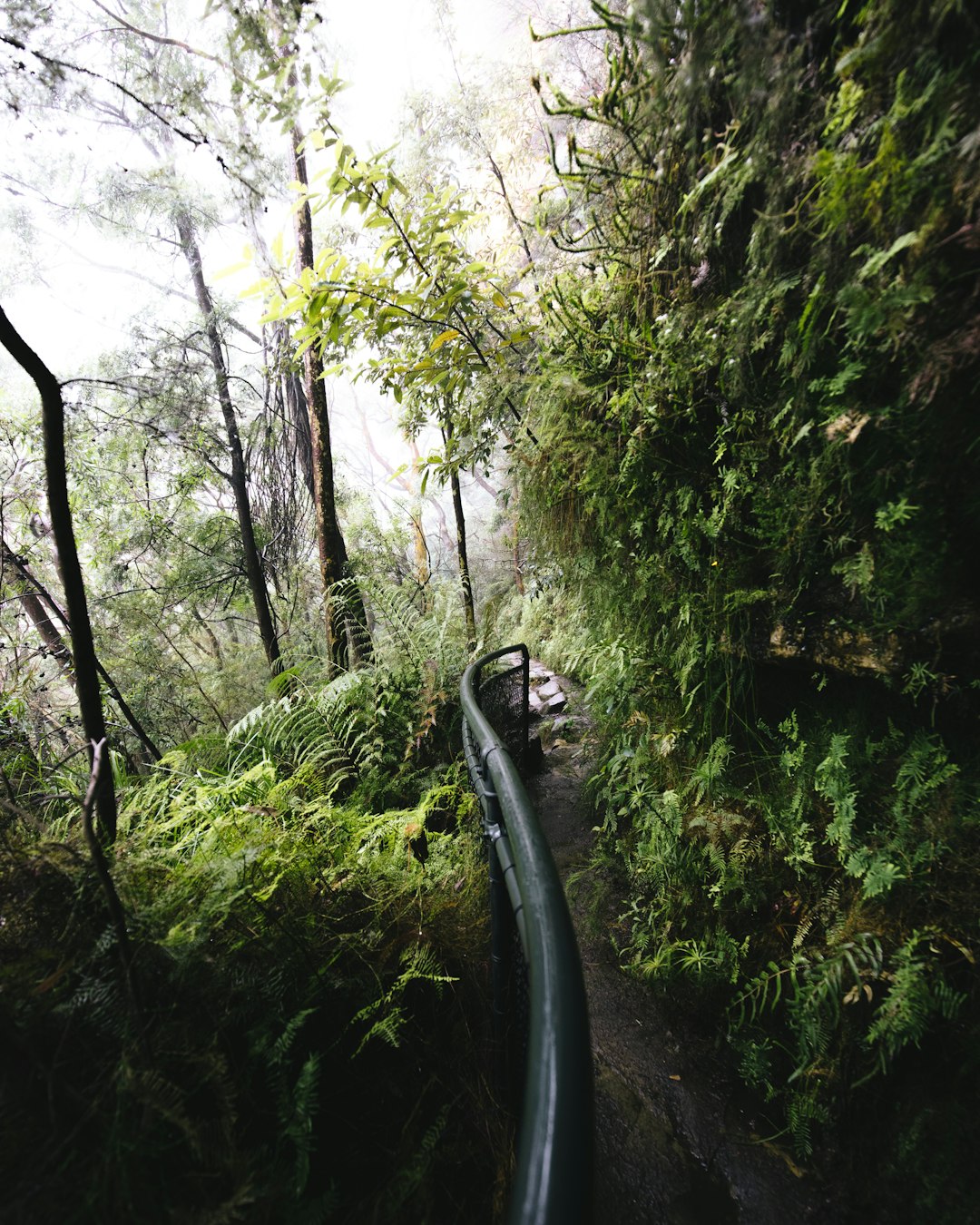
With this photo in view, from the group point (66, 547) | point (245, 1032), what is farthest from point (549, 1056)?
point (66, 547)

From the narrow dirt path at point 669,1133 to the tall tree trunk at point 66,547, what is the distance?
1.90m

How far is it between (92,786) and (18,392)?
13634mm

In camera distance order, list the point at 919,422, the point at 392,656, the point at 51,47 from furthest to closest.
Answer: the point at 392,656 → the point at 51,47 → the point at 919,422

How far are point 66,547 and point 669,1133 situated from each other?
3.13 meters

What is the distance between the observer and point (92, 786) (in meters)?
1.08

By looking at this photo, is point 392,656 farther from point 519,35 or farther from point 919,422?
point 519,35

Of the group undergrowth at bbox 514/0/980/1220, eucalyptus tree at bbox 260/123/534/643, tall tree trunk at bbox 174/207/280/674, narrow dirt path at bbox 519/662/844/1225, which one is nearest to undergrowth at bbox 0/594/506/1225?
narrow dirt path at bbox 519/662/844/1225

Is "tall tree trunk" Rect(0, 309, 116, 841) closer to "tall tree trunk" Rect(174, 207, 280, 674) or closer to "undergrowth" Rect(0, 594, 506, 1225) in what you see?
"undergrowth" Rect(0, 594, 506, 1225)

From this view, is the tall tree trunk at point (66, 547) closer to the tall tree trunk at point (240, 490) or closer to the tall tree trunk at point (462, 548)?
the tall tree trunk at point (462, 548)

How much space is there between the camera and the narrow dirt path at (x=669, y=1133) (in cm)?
→ 176

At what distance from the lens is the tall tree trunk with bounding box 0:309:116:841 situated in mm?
1707

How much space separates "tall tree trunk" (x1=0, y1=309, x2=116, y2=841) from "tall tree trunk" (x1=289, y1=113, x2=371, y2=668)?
359cm

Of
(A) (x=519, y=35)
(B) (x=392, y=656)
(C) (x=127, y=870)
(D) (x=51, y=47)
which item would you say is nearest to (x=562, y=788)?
(B) (x=392, y=656)

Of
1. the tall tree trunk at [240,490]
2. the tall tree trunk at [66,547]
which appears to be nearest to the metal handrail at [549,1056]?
the tall tree trunk at [66,547]
